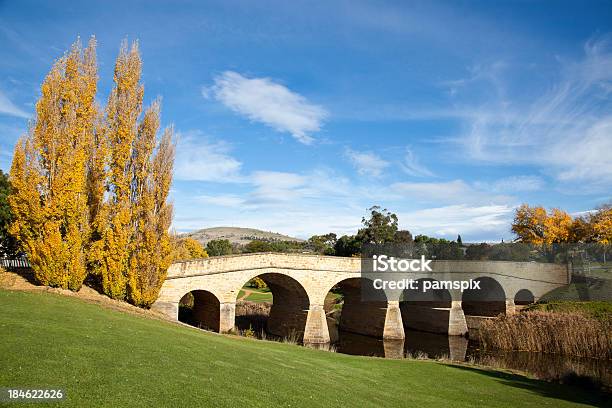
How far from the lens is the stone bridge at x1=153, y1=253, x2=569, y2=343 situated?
2808 centimetres

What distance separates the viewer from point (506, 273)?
139 ft

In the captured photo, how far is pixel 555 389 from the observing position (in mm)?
17125

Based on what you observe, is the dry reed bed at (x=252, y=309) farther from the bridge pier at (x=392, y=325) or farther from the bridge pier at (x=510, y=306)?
the bridge pier at (x=510, y=306)

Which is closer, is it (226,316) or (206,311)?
(226,316)

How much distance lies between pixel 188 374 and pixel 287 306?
26.6 meters

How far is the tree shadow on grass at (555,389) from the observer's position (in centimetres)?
1545

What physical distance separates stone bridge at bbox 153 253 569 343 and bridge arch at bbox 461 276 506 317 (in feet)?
0.31

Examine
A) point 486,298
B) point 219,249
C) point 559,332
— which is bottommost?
point 559,332

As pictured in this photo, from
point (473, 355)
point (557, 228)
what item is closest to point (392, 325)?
point (473, 355)

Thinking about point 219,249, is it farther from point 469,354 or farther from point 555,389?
point 555,389

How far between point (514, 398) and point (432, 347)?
63.9 feet

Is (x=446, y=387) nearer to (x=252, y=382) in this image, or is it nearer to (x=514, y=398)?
(x=514, y=398)

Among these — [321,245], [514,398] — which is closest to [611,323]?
[514,398]

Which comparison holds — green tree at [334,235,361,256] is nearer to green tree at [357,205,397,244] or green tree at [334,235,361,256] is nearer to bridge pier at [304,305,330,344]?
green tree at [357,205,397,244]
